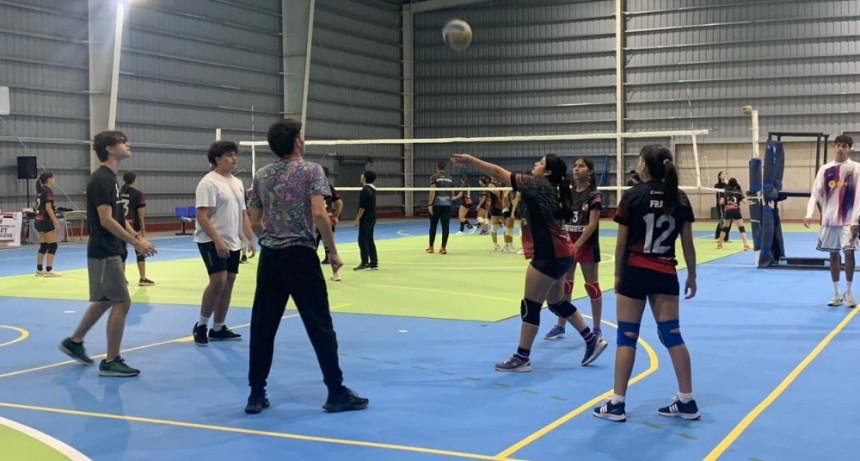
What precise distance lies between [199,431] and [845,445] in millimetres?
3918

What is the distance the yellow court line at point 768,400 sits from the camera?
5.37 m

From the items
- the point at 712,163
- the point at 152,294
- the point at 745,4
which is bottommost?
the point at 152,294

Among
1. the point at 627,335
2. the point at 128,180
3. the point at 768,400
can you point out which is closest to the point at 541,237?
the point at 627,335

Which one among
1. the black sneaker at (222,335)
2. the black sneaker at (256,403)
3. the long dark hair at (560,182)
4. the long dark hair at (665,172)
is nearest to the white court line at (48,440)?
the black sneaker at (256,403)

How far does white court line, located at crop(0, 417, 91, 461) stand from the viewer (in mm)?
5332

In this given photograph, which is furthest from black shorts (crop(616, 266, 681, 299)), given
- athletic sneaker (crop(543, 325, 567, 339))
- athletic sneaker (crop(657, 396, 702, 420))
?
athletic sneaker (crop(543, 325, 567, 339))

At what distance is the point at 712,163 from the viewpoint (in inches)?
1432

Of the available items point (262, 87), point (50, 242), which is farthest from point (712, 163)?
point (50, 242)

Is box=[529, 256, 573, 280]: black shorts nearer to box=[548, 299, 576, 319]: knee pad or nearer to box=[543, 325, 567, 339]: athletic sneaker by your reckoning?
box=[548, 299, 576, 319]: knee pad

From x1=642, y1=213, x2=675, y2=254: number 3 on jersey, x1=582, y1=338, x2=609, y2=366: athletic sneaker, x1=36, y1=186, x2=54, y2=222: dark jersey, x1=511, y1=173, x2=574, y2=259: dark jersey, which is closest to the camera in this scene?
x1=642, y1=213, x2=675, y2=254: number 3 on jersey

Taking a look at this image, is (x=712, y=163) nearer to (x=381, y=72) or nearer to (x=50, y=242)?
(x=381, y=72)

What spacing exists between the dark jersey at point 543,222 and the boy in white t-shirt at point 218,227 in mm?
3038

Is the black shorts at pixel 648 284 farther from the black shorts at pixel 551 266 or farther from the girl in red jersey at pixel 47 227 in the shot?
the girl in red jersey at pixel 47 227

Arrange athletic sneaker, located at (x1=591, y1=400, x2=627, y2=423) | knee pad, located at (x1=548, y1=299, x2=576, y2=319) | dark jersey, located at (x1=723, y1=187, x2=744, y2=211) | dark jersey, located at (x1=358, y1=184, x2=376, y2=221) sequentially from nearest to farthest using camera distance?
1. athletic sneaker, located at (x1=591, y1=400, x2=627, y2=423)
2. knee pad, located at (x1=548, y1=299, x2=576, y2=319)
3. dark jersey, located at (x1=358, y1=184, x2=376, y2=221)
4. dark jersey, located at (x1=723, y1=187, x2=744, y2=211)
